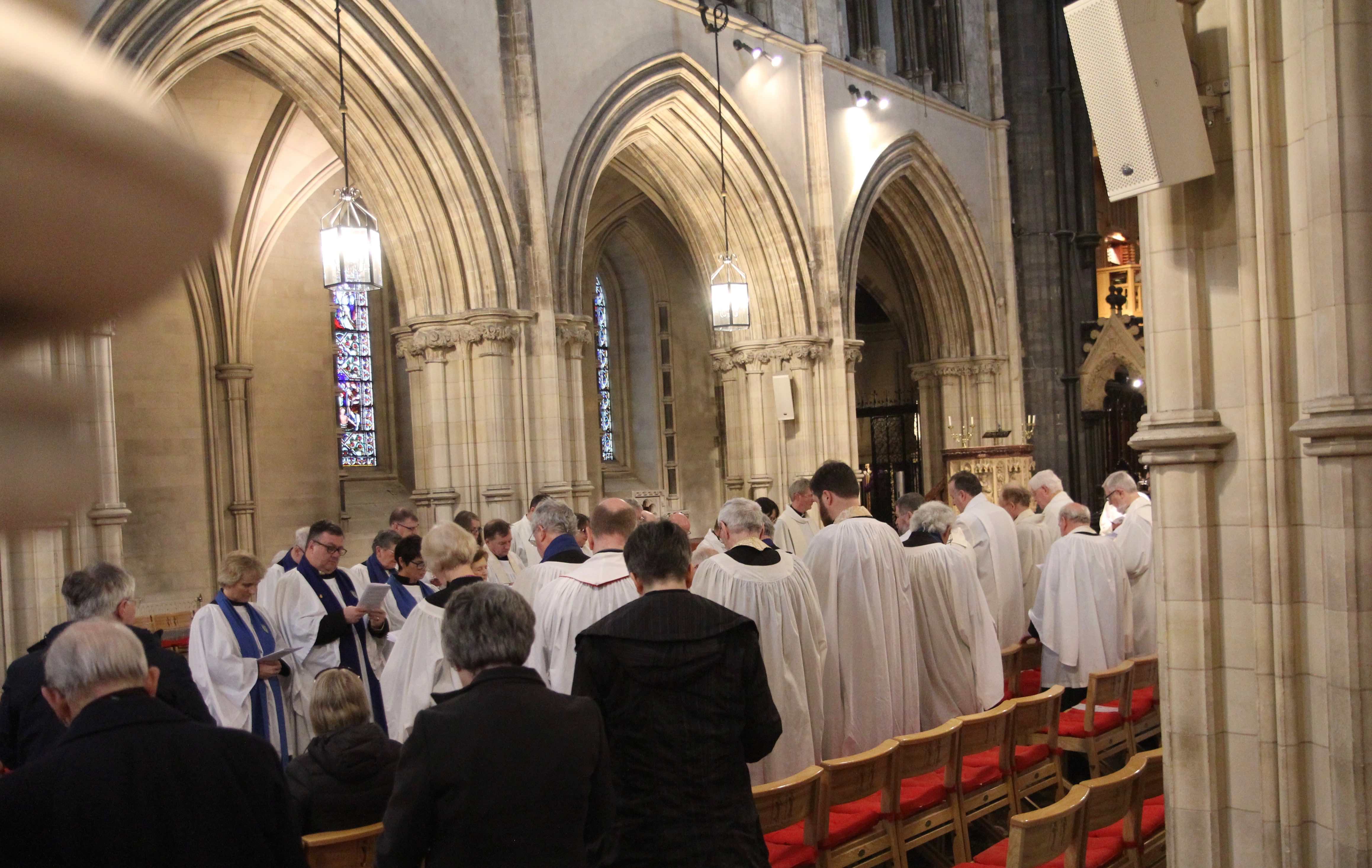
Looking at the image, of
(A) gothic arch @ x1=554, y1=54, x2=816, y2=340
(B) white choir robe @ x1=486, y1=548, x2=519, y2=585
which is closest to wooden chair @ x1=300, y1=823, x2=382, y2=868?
(B) white choir robe @ x1=486, y1=548, x2=519, y2=585

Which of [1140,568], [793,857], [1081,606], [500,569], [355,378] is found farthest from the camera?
[355,378]

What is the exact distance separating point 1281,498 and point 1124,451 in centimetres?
1925

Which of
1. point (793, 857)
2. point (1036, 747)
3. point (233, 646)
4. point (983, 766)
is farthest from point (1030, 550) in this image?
point (233, 646)

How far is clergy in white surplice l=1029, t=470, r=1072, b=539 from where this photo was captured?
892 cm

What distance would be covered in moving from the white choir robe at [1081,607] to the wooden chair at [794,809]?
344 cm

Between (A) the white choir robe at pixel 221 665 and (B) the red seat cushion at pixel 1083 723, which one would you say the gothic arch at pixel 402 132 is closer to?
(A) the white choir robe at pixel 221 665

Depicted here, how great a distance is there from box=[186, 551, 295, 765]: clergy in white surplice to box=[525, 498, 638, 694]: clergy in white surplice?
5.22 feet

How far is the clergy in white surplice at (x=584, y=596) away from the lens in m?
4.33

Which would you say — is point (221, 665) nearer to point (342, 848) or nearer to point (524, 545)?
point (342, 848)

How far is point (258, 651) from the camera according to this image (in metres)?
5.36

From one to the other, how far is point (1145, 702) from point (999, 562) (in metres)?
1.83

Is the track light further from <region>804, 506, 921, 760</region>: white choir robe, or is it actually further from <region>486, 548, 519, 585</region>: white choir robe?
<region>804, 506, 921, 760</region>: white choir robe

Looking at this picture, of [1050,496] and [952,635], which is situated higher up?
[1050,496]

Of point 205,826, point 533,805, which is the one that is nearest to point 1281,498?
point 533,805
